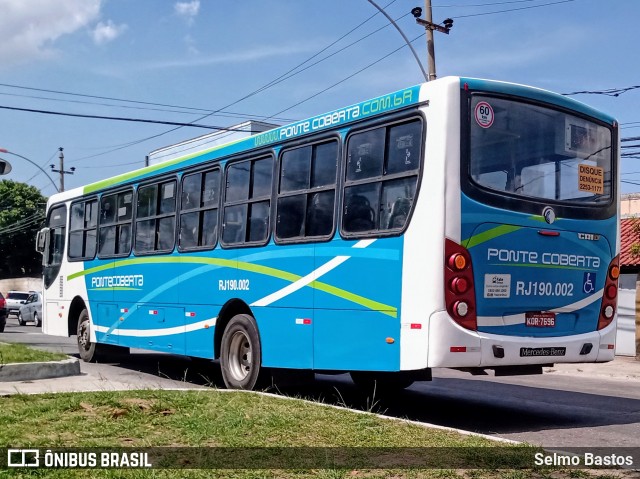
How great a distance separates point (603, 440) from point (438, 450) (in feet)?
7.30

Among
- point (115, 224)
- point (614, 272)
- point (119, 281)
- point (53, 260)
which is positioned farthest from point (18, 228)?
point (614, 272)

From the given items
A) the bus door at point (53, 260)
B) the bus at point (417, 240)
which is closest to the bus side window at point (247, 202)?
the bus at point (417, 240)

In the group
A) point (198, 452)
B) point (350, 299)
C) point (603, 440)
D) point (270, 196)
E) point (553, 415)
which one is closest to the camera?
point (198, 452)

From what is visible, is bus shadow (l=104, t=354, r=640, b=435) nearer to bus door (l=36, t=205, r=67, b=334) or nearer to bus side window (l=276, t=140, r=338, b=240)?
bus side window (l=276, t=140, r=338, b=240)

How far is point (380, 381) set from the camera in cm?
1080

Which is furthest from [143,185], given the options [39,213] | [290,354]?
[39,213]

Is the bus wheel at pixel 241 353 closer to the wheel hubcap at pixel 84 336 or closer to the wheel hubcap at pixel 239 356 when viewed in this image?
the wheel hubcap at pixel 239 356

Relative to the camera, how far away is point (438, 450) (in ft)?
20.0

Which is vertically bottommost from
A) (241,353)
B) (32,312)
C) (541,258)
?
(32,312)

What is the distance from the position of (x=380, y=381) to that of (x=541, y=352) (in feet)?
10.0

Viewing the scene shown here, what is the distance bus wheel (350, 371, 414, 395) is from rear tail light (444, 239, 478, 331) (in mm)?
1309

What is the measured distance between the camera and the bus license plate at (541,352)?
26.5 feet

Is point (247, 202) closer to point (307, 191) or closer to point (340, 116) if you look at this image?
point (307, 191)

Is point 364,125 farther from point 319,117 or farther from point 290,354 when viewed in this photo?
point 290,354
